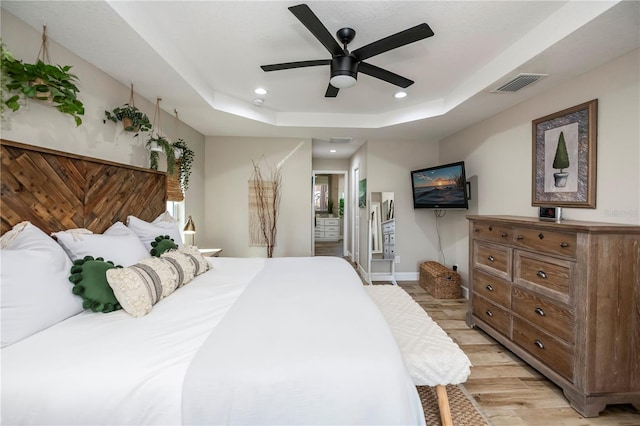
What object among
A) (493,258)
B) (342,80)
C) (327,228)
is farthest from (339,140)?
(327,228)

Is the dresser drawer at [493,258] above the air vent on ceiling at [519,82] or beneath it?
beneath

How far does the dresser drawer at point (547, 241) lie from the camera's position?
5.92 ft

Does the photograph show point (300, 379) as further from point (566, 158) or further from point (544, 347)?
point (566, 158)

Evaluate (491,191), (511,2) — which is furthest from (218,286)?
(491,191)

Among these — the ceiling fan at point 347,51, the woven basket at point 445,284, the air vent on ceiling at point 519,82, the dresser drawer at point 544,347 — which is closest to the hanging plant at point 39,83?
the ceiling fan at point 347,51

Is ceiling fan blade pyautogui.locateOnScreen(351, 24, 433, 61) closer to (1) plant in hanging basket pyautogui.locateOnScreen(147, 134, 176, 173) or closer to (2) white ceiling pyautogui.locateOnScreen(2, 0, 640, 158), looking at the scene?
(2) white ceiling pyautogui.locateOnScreen(2, 0, 640, 158)

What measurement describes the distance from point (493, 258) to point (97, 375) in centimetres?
289

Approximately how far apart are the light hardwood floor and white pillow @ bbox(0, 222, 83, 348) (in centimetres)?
250

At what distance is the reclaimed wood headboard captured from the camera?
152cm

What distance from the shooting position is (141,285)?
58.1 inches

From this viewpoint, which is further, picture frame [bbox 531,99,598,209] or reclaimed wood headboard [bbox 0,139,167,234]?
picture frame [bbox 531,99,598,209]

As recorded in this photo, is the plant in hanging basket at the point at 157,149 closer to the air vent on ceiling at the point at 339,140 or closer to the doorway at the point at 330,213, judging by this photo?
the air vent on ceiling at the point at 339,140

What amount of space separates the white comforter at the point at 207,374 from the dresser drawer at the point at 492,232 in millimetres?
1785

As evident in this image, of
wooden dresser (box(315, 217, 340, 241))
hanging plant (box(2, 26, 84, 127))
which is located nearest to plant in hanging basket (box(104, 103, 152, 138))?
hanging plant (box(2, 26, 84, 127))
